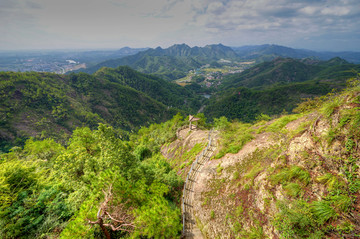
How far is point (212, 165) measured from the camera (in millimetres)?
17969

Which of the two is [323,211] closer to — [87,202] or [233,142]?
[233,142]

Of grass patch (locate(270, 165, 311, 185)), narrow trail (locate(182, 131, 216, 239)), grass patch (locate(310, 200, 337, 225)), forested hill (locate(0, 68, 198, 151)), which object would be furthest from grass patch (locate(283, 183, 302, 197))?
forested hill (locate(0, 68, 198, 151))

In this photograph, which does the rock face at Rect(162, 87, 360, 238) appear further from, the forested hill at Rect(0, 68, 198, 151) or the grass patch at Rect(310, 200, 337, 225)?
the forested hill at Rect(0, 68, 198, 151)

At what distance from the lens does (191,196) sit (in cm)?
1598

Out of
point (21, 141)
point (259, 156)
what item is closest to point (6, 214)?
point (259, 156)

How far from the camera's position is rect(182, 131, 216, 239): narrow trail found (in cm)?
1285

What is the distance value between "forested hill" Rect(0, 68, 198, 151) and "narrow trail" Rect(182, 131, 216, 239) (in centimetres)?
11104

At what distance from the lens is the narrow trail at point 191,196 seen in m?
12.8

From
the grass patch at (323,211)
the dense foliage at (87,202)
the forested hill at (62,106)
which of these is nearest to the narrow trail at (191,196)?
the dense foliage at (87,202)

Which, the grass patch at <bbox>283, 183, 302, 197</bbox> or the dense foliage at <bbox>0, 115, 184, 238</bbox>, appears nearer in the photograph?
the grass patch at <bbox>283, 183, 302, 197</bbox>

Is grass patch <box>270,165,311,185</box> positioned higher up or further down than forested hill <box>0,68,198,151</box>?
higher up

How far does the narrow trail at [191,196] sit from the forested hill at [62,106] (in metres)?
111

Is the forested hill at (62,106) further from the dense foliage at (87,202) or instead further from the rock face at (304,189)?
the rock face at (304,189)

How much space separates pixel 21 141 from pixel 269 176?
4972 inches
